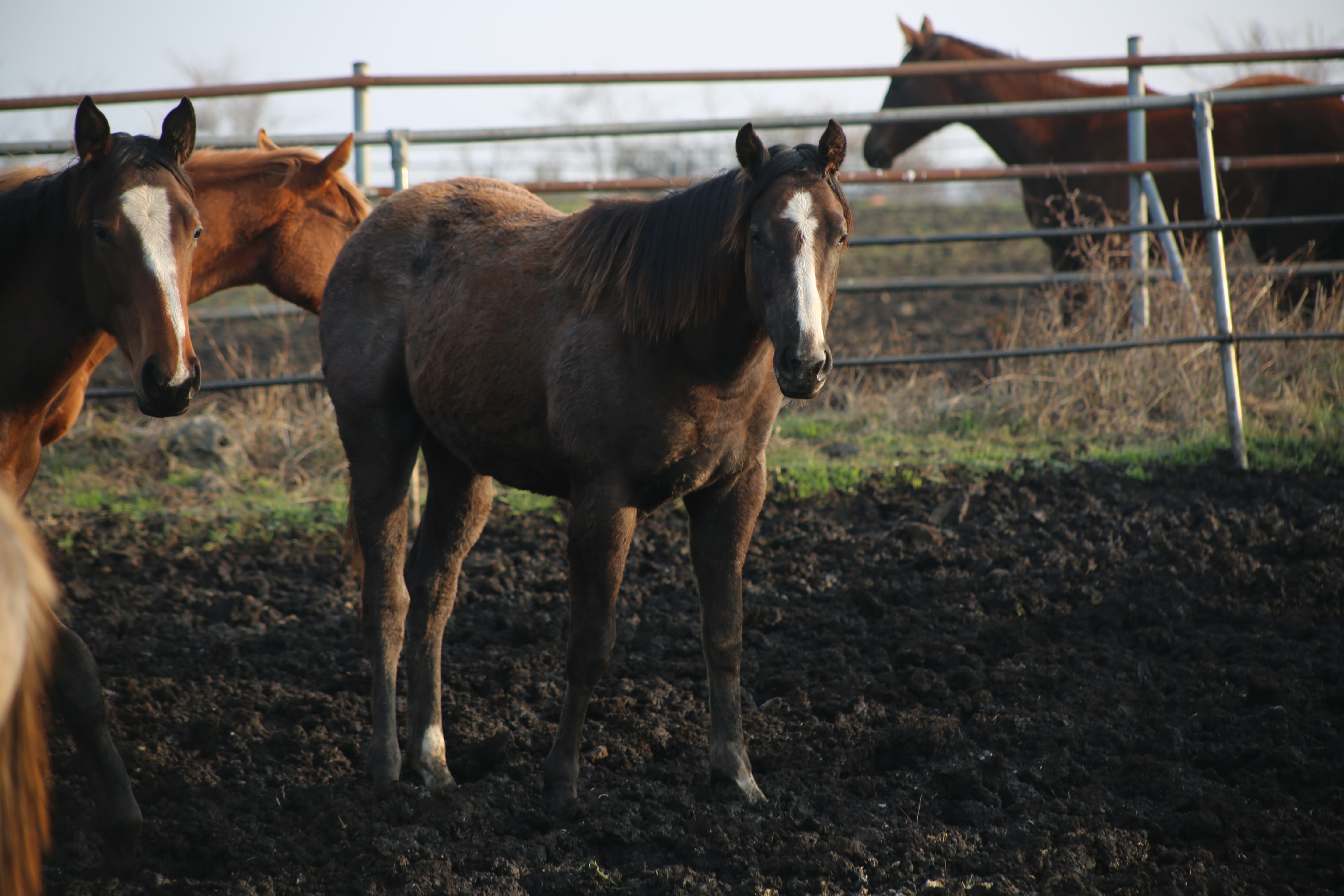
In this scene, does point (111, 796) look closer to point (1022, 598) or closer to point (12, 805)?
point (12, 805)

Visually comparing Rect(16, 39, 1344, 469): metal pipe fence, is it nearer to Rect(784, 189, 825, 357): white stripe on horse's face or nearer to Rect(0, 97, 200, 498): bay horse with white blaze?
Rect(0, 97, 200, 498): bay horse with white blaze

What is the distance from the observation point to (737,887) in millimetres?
2340

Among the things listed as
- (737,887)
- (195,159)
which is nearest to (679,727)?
(737,887)

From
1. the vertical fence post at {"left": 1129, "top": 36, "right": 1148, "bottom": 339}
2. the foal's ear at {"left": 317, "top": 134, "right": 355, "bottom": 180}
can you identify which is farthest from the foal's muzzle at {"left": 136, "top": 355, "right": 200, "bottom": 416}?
the vertical fence post at {"left": 1129, "top": 36, "right": 1148, "bottom": 339}

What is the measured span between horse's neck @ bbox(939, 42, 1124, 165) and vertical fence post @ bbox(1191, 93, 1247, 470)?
4.66 feet

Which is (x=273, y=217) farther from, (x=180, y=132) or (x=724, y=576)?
(x=724, y=576)

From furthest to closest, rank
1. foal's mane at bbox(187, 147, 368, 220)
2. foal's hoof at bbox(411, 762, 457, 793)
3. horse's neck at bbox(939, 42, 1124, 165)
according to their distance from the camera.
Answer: horse's neck at bbox(939, 42, 1124, 165), foal's mane at bbox(187, 147, 368, 220), foal's hoof at bbox(411, 762, 457, 793)

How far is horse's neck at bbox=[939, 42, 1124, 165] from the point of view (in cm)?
745

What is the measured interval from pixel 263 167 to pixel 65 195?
5.07ft

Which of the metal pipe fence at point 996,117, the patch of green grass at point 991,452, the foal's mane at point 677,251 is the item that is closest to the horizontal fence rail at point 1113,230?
the metal pipe fence at point 996,117

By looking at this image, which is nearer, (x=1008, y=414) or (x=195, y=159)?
(x=195, y=159)

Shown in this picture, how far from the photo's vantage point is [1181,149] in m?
7.21

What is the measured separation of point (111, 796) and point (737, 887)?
1.66m

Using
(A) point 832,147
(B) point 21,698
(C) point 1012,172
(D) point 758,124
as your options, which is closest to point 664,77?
(D) point 758,124
